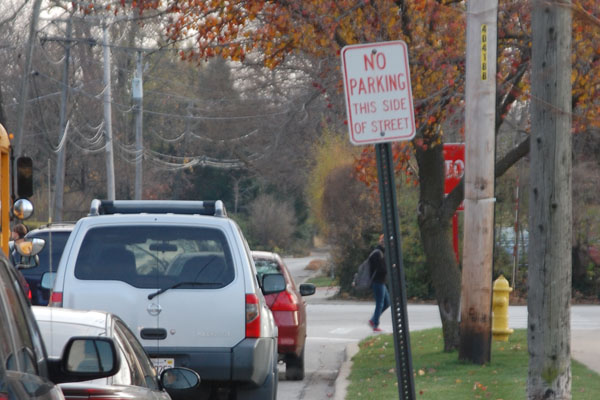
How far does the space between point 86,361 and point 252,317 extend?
159 inches

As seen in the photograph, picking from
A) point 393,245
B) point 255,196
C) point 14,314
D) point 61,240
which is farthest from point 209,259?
point 255,196

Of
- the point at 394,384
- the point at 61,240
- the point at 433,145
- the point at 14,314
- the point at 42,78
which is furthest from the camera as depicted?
the point at 42,78

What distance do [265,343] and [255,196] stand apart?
52.9 meters

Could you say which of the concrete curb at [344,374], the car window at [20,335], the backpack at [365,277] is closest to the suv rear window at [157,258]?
the concrete curb at [344,374]

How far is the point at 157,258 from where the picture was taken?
8.75 m

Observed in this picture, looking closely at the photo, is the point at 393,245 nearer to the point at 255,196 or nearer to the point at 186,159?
the point at 186,159

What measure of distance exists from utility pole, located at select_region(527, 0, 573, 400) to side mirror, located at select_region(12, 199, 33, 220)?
5814 mm

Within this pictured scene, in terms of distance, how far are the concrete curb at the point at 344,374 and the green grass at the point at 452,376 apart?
3.1 inches

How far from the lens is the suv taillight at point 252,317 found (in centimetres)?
845

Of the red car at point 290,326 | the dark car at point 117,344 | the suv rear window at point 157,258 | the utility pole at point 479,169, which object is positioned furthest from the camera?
the red car at point 290,326

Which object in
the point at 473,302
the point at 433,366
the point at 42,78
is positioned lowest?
the point at 433,366

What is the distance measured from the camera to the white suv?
8422 millimetres

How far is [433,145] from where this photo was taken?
46.8 ft

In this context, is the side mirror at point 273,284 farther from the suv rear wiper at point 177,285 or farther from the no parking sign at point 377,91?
the no parking sign at point 377,91
